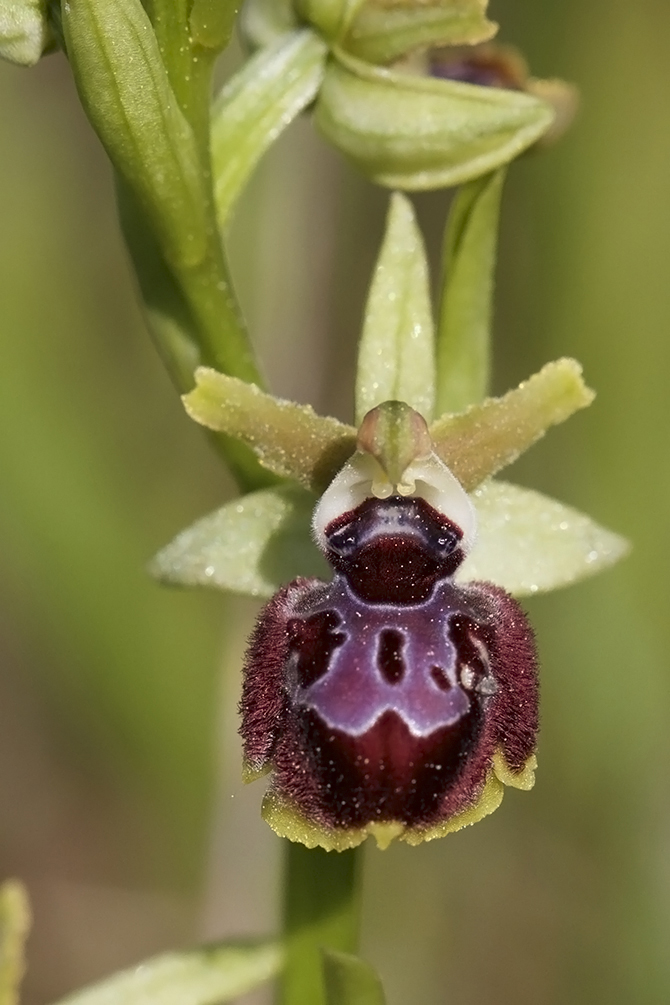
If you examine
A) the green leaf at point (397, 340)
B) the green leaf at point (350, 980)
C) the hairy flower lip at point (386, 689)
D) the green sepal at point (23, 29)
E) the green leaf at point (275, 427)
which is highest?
the green sepal at point (23, 29)

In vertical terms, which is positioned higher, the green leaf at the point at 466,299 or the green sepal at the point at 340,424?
the green leaf at the point at 466,299

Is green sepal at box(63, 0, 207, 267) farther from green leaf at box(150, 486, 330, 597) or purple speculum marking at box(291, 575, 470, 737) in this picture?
purple speculum marking at box(291, 575, 470, 737)

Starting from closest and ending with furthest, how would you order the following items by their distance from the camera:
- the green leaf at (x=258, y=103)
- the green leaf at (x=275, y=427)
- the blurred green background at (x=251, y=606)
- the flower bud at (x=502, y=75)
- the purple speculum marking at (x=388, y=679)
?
the purple speculum marking at (x=388, y=679)
the green leaf at (x=275, y=427)
the green leaf at (x=258, y=103)
the flower bud at (x=502, y=75)
the blurred green background at (x=251, y=606)

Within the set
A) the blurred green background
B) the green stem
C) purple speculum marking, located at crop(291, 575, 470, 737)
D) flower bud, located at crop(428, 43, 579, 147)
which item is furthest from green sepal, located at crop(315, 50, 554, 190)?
the blurred green background

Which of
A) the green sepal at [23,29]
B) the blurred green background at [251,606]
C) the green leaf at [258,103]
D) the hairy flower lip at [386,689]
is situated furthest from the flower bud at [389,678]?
the blurred green background at [251,606]

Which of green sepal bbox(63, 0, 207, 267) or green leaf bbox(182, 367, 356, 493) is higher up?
green sepal bbox(63, 0, 207, 267)

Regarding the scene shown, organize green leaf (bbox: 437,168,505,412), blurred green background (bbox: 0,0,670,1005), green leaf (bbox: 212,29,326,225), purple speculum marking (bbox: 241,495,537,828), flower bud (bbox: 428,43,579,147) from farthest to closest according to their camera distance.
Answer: blurred green background (bbox: 0,0,670,1005), flower bud (bbox: 428,43,579,147), green leaf (bbox: 437,168,505,412), green leaf (bbox: 212,29,326,225), purple speculum marking (bbox: 241,495,537,828)

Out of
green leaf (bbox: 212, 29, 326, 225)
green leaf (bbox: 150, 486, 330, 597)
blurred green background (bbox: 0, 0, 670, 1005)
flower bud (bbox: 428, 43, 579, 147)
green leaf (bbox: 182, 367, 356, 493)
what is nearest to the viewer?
green leaf (bbox: 182, 367, 356, 493)

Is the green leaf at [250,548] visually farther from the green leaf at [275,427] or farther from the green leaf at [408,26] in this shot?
the green leaf at [408,26]
